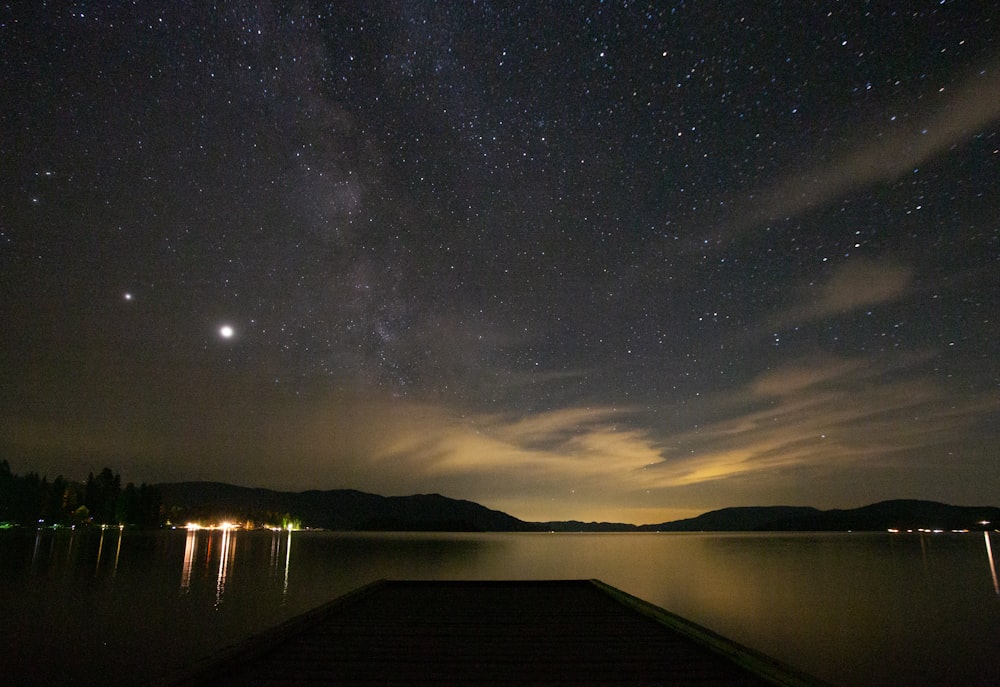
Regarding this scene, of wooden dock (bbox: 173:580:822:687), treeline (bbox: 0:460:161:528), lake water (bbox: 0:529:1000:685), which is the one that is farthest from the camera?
treeline (bbox: 0:460:161:528)

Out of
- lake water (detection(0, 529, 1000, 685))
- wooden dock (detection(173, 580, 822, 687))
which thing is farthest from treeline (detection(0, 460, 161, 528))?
wooden dock (detection(173, 580, 822, 687))

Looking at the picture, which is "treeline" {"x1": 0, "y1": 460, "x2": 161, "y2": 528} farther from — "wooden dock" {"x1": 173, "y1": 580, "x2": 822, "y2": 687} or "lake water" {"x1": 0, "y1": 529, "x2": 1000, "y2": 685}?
"wooden dock" {"x1": 173, "y1": 580, "x2": 822, "y2": 687}

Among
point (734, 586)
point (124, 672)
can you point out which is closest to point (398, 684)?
point (124, 672)

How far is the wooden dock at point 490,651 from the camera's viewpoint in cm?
668

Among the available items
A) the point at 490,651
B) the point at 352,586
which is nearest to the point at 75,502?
the point at 352,586

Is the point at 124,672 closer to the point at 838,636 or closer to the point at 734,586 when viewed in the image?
the point at 838,636

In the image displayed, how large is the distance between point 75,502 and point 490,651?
14380cm

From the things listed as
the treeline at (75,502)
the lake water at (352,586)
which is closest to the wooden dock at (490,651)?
the lake water at (352,586)

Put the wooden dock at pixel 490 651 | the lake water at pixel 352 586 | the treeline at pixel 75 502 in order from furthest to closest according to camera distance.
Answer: the treeline at pixel 75 502 → the lake water at pixel 352 586 → the wooden dock at pixel 490 651

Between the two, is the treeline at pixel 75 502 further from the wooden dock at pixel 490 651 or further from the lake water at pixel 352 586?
the wooden dock at pixel 490 651

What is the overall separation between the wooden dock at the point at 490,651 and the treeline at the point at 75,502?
421 ft

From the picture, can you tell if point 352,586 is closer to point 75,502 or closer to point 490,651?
point 490,651

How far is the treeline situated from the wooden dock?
421 ft

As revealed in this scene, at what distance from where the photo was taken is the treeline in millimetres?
116438
